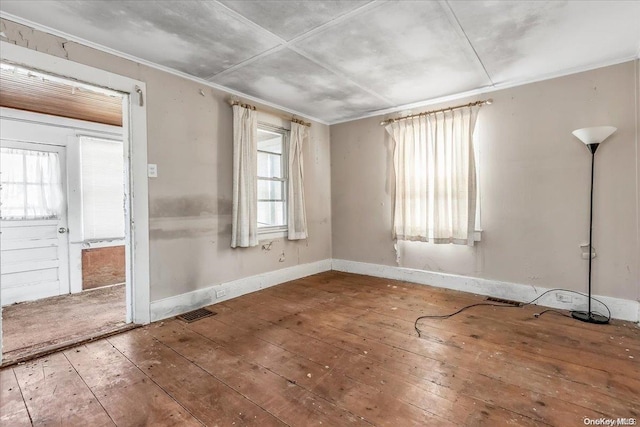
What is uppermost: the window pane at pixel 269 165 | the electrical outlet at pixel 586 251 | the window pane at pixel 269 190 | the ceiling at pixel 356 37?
the ceiling at pixel 356 37

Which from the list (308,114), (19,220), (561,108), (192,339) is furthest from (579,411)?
(19,220)

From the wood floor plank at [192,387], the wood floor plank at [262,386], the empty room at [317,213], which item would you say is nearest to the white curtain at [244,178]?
the empty room at [317,213]

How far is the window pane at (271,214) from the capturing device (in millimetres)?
4344

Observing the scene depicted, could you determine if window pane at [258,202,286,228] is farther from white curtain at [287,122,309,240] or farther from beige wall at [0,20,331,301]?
beige wall at [0,20,331,301]

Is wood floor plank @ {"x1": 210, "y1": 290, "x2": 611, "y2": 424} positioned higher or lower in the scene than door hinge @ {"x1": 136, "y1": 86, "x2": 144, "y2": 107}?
lower

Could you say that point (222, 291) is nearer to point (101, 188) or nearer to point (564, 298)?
point (101, 188)

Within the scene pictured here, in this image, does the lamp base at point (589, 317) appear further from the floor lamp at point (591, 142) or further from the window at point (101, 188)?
the window at point (101, 188)

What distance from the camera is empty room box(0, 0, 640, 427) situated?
1.91m

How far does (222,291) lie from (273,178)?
1728 mm

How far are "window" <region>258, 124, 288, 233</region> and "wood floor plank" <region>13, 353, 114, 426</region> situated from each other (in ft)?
8.56

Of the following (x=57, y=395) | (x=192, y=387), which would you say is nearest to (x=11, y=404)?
(x=57, y=395)

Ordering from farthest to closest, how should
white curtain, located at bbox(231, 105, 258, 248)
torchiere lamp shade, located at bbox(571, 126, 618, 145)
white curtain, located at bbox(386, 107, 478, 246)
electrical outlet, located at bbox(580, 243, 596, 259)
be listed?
white curtain, located at bbox(386, 107, 478, 246) → white curtain, located at bbox(231, 105, 258, 248) → electrical outlet, located at bbox(580, 243, 596, 259) → torchiere lamp shade, located at bbox(571, 126, 618, 145)

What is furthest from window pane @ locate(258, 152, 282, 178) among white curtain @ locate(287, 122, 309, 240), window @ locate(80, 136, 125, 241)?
window @ locate(80, 136, 125, 241)

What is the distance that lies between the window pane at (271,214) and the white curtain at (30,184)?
2.71 metres
